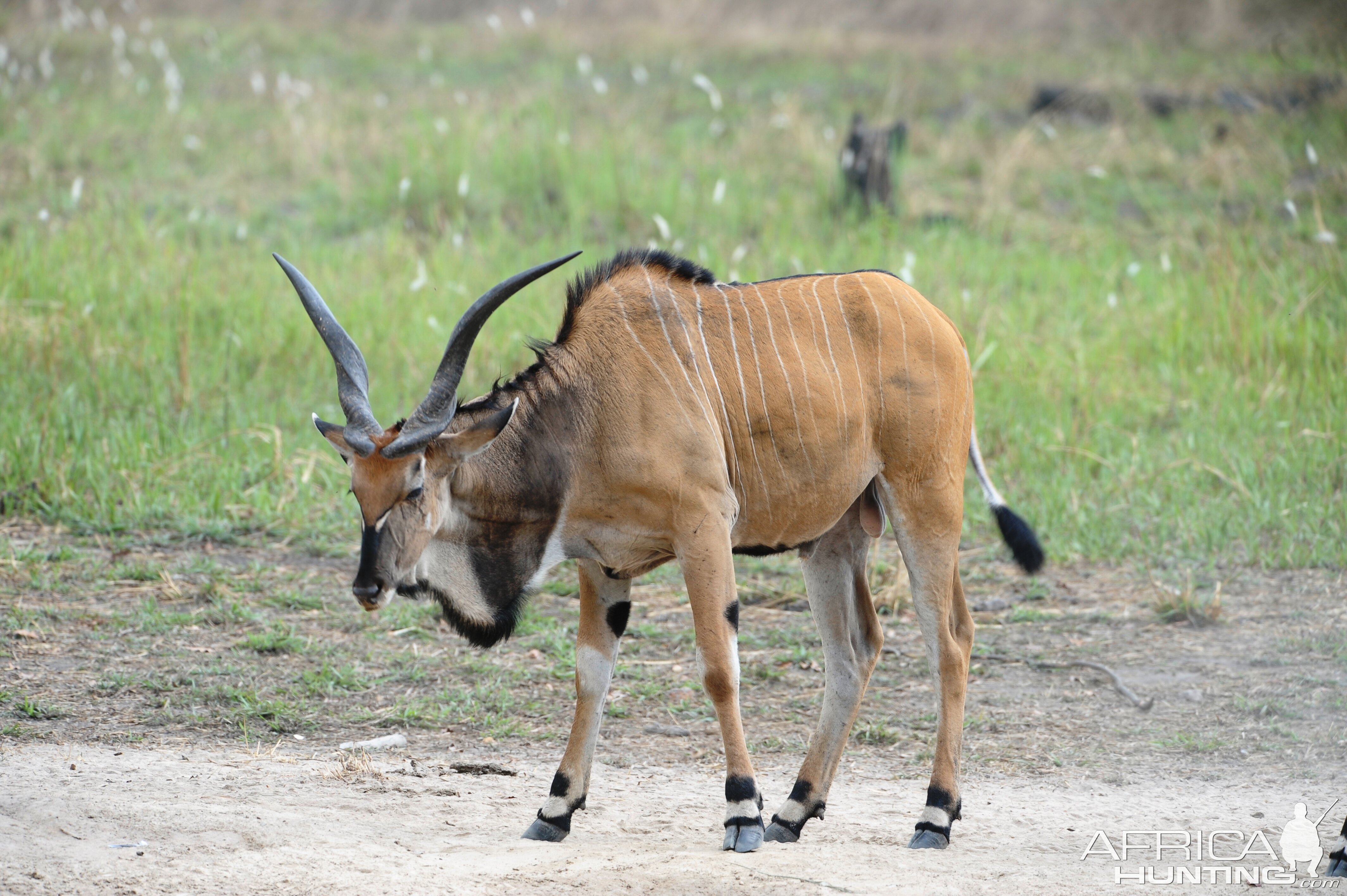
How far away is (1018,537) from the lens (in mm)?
4523

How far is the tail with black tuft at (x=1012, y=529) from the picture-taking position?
14.8 ft

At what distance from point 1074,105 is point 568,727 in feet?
30.5

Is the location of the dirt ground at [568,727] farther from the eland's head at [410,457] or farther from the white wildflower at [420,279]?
the white wildflower at [420,279]

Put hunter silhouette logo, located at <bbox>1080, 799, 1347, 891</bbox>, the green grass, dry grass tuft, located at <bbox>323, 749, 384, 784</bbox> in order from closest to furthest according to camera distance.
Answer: hunter silhouette logo, located at <bbox>1080, 799, 1347, 891</bbox>
dry grass tuft, located at <bbox>323, 749, 384, 784</bbox>
the green grass

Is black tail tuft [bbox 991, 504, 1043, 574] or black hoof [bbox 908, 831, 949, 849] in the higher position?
black tail tuft [bbox 991, 504, 1043, 574]

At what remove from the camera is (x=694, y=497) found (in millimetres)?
3703

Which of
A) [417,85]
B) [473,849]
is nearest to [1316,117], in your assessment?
[417,85]

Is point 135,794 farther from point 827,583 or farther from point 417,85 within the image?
point 417,85

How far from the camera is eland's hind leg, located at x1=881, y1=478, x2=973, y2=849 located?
394 centimetres

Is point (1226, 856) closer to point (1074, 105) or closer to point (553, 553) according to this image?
point (553, 553)

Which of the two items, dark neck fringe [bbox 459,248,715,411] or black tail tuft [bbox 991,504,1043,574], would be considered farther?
black tail tuft [bbox 991,504,1043,574]

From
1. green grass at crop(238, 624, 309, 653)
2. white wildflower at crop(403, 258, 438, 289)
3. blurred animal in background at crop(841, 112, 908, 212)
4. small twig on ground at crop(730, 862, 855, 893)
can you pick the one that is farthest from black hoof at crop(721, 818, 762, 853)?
blurred animal in background at crop(841, 112, 908, 212)

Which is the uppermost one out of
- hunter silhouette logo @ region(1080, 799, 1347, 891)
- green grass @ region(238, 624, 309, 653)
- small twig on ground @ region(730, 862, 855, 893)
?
green grass @ region(238, 624, 309, 653)

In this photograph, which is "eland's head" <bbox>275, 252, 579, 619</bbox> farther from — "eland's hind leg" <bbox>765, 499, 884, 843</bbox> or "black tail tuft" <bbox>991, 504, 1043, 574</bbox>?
"black tail tuft" <bbox>991, 504, 1043, 574</bbox>
